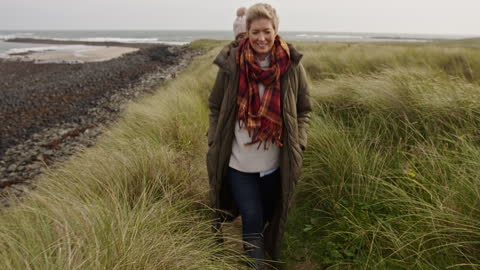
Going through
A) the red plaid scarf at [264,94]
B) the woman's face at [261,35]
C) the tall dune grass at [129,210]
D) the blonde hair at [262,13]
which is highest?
the blonde hair at [262,13]

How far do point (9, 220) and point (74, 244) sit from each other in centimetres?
114

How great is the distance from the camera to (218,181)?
2.29m

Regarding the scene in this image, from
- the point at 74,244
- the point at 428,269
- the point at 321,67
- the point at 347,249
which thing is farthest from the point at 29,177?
the point at 321,67

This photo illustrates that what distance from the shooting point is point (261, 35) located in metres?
1.95

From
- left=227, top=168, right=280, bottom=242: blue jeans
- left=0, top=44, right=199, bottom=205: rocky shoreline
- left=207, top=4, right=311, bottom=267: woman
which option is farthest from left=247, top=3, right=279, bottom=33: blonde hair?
left=0, top=44, right=199, bottom=205: rocky shoreline

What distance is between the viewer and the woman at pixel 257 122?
2.05 meters

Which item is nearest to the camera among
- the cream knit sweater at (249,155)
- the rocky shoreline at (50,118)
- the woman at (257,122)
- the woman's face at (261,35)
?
the woman's face at (261,35)

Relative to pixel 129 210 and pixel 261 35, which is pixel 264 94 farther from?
pixel 129 210

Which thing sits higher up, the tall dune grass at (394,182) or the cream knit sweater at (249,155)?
the cream knit sweater at (249,155)

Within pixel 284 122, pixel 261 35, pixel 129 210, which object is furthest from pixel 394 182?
pixel 129 210

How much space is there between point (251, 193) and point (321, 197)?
3.55 ft

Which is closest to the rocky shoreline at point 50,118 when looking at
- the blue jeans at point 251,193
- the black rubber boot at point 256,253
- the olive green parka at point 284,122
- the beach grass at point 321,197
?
the beach grass at point 321,197

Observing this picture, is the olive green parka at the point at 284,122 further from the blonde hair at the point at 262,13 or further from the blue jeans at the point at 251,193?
the blonde hair at the point at 262,13

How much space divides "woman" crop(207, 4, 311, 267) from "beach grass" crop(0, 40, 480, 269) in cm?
42
